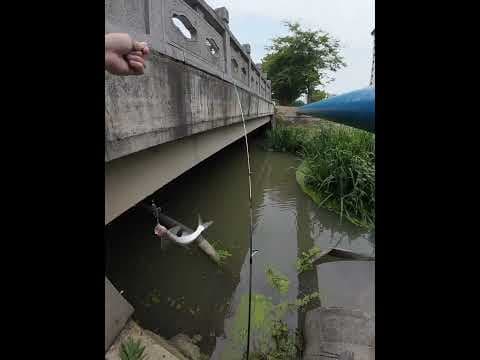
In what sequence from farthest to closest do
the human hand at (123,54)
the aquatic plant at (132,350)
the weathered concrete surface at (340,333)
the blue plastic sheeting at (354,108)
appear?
the weathered concrete surface at (340,333) < the aquatic plant at (132,350) < the blue plastic sheeting at (354,108) < the human hand at (123,54)

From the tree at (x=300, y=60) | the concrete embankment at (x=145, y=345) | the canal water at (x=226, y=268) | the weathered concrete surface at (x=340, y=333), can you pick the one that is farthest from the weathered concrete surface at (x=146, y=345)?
the tree at (x=300, y=60)

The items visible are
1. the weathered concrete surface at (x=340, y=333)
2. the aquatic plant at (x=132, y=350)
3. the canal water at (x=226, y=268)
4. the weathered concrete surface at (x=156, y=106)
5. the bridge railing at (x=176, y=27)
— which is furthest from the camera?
the canal water at (x=226, y=268)

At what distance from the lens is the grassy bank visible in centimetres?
420

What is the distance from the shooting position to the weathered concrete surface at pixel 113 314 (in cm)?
144

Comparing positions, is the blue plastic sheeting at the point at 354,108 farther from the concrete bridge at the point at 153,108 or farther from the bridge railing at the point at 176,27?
the bridge railing at the point at 176,27

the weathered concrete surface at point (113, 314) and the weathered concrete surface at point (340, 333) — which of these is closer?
the weathered concrete surface at point (113, 314)

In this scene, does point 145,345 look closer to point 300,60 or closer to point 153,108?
point 153,108

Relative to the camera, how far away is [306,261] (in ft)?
9.62

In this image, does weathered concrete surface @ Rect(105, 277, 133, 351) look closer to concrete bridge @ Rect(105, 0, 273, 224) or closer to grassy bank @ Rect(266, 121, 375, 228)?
concrete bridge @ Rect(105, 0, 273, 224)

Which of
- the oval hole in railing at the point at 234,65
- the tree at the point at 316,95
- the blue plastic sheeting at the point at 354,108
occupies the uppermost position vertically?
the tree at the point at 316,95

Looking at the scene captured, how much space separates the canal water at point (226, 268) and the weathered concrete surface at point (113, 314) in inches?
25.7
